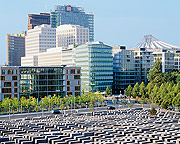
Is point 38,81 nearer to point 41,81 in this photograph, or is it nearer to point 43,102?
point 41,81

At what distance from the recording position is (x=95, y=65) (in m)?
169

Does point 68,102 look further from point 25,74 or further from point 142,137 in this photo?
point 142,137

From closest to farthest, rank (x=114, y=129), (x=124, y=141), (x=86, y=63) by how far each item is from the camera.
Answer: (x=124, y=141), (x=114, y=129), (x=86, y=63)

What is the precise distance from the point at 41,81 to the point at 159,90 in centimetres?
4312

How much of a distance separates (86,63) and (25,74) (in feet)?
156

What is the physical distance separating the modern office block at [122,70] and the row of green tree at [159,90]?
49.6ft

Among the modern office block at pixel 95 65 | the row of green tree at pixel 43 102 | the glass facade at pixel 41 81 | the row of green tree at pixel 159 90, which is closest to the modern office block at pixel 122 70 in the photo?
the modern office block at pixel 95 65

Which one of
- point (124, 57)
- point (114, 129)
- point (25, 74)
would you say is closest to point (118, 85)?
point (124, 57)

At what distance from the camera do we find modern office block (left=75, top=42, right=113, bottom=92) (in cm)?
16825

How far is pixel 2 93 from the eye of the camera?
122 meters

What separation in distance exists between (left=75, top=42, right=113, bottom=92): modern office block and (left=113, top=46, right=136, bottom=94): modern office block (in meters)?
11.2

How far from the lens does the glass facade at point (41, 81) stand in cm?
12838

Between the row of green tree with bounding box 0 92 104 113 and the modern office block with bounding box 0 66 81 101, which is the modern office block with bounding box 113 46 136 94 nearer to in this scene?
the modern office block with bounding box 0 66 81 101

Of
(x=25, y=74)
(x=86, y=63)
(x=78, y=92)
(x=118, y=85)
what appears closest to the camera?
(x=25, y=74)
